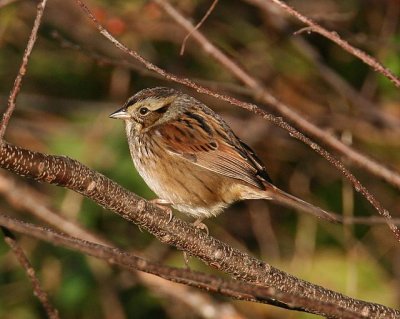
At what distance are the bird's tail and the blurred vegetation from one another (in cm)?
138

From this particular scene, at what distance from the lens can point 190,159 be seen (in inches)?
154

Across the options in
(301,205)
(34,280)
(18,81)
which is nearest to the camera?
(18,81)

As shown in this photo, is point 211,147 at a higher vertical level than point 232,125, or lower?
higher

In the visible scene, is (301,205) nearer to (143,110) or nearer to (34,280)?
(143,110)

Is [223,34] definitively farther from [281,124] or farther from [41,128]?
[281,124]

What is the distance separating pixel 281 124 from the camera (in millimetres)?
2424

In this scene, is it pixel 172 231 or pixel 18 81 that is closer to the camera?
pixel 18 81

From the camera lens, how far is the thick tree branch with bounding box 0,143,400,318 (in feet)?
7.54

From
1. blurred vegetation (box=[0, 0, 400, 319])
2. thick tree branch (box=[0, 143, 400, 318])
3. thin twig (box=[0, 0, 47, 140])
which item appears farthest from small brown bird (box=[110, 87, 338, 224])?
thin twig (box=[0, 0, 47, 140])

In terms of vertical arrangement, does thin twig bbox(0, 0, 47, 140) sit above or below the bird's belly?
above

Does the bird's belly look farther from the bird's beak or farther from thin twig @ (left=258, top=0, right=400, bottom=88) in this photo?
thin twig @ (left=258, top=0, right=400, bottom=88)

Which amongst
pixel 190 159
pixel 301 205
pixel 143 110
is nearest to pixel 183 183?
pixel 190 159

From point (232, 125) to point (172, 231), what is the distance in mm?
3375

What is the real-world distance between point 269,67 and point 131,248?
1592 millimetres
